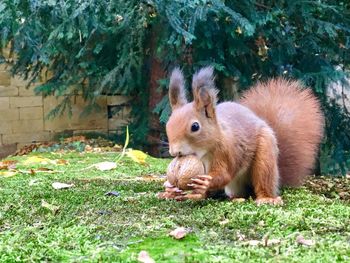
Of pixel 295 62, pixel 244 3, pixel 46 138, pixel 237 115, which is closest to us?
pixel 237 115

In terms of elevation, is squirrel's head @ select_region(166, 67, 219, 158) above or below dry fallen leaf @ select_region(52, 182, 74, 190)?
above

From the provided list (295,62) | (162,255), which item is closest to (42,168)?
(162,255)

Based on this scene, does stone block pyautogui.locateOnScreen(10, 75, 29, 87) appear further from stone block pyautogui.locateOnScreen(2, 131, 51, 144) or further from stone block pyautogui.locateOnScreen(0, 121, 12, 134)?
stone block pyautogui.locateOnScreen(2, 131, 51, 144)

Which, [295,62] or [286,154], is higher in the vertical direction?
[295,62]

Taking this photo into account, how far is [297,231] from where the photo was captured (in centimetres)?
157

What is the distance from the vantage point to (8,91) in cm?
671

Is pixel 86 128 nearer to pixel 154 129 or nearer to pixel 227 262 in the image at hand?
pixel 154 129

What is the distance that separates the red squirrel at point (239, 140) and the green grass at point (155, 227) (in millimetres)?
82

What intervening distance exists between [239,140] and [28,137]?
505 cm

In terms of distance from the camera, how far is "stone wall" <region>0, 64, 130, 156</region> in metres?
6.70

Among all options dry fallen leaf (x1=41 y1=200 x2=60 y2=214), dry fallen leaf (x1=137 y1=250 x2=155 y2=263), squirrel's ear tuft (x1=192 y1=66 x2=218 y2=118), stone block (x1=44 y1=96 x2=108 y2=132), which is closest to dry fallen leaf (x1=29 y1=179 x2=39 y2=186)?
dry fallen leaf (x1=41 y1=200 x2=60 y2=214)

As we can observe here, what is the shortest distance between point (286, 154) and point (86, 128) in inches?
184

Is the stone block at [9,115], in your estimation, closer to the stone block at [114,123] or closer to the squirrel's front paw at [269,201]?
the stone block at [114,123]

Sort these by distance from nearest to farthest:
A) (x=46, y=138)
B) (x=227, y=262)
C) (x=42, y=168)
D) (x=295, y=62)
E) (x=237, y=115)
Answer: (x=227, y=262) → (x=237, y=115) → (x=42, y=168) → (x=295, y=62) → (x=46, y=138)
